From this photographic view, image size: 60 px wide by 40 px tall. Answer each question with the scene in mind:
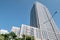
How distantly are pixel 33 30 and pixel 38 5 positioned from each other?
50431 mm

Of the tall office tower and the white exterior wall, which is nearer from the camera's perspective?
the tall office tower

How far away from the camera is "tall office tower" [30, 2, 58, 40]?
385ft

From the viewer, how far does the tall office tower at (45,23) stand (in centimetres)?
11725

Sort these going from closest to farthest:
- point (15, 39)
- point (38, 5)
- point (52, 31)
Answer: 1. point (15, 39)
2. point (52, 31)
3. point (38, 5)

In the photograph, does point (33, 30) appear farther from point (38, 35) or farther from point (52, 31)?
point (52, 31)

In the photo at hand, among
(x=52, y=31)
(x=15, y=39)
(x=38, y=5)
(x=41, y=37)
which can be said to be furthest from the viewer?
(x=38, y=5)

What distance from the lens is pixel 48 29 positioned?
420 ft

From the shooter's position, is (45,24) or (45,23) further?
(45,24)

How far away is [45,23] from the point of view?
120500mm

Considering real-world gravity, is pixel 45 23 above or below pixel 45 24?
below

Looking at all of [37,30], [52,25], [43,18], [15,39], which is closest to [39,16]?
[43,18]

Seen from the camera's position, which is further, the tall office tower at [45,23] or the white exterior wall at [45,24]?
the white exterior wall at [45,24]

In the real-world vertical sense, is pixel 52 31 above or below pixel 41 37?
above

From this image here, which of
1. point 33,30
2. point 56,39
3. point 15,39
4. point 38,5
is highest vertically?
point 38,5
